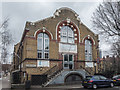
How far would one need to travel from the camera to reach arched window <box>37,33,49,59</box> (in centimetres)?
2138

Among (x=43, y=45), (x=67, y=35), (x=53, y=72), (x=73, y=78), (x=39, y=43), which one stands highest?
(x=67, y=35)

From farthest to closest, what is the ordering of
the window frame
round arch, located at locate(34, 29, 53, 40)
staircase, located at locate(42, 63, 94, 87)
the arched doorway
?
the window frame, round arch, located at locate(34, 29, 53, 40), the arched doorway, staircase, located at locate(42, 63, 94, 87)

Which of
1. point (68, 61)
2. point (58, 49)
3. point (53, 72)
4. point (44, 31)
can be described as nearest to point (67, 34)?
point (58, 49)

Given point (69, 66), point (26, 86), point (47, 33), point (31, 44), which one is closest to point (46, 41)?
point (47, 33)

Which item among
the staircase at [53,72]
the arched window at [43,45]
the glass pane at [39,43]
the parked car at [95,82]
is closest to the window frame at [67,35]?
the arched window at [43,45]

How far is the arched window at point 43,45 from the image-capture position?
842 inches

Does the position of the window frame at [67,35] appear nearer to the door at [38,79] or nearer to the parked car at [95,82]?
the door at [38,79]

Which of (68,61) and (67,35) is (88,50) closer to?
(68,61)

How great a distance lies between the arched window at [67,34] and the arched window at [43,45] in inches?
121

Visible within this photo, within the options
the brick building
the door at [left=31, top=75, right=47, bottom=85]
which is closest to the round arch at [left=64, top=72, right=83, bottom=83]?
the brick building

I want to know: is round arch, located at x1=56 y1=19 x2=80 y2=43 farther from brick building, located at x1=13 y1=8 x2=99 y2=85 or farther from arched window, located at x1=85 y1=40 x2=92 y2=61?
arched window, located at x1=85 y1=40 x2=92 y2=61

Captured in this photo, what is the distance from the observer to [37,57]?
819 inches

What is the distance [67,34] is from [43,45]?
4961 mm

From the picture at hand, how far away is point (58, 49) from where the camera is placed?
22.5 metres
